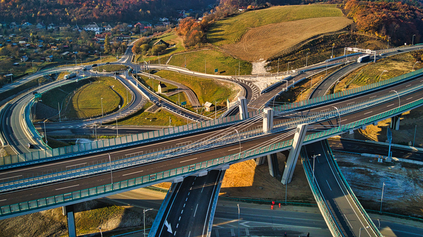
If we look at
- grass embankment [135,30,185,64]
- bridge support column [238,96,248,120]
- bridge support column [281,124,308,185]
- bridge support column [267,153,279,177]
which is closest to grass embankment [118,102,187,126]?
bridge support column [238,96,248,120]

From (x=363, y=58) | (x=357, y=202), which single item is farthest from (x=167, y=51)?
(x=357, y=202)

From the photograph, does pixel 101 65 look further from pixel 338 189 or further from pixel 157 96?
pixel 338 189

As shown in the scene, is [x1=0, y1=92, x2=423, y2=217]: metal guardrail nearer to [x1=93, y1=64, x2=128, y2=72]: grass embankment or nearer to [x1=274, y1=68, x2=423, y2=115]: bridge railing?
[x1=274, y1=68, x2=423, y2=115]: bridge railing

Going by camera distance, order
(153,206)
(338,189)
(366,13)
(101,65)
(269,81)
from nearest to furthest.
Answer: (338,189) → (153,206) → (269,81) → (366,13) → (101,65)

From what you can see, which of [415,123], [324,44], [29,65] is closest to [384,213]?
[415,123]

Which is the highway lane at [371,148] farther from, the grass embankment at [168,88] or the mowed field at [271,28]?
the mowed field at [271,28]

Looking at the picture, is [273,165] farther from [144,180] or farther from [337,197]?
[144,180]

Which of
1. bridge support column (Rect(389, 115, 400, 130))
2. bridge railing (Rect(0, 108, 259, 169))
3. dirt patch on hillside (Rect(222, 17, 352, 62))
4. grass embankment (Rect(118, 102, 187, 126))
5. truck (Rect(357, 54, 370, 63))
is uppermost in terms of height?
dirt patch on hillside (Rect(222, 17, 352, 62))
